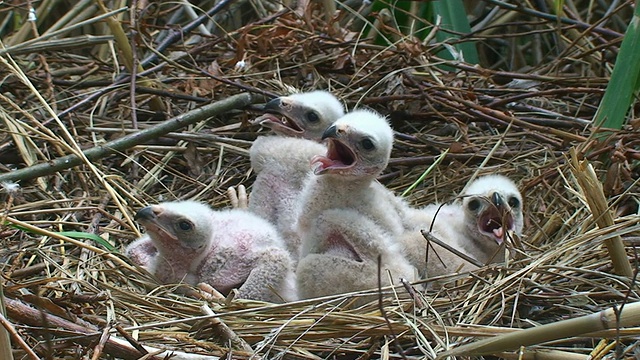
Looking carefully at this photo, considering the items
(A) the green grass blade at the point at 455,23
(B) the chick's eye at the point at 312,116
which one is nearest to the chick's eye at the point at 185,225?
(B) the chick's eye at the point at 312,116

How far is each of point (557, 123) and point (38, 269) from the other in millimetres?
2389

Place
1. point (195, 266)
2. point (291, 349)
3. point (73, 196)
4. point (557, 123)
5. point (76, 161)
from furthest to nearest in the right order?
point (557, 123) < point (73, 196) < point (76, 161) < point (195, 266) < point (291, 349)

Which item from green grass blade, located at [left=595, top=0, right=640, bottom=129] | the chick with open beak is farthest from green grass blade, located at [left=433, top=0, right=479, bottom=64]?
the chick with open beak

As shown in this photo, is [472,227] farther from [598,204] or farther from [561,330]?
[561,330]

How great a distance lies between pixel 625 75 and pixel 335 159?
3.78 feet

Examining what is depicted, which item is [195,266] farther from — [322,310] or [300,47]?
[300,47]

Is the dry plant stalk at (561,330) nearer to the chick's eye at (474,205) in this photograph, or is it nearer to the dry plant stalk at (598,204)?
the dry plant stalk at (598,204)

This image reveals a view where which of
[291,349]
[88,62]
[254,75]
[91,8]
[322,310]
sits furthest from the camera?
[91,8]

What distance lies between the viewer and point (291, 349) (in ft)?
7.72

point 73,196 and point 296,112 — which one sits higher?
point 296,112

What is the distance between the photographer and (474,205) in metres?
3.20

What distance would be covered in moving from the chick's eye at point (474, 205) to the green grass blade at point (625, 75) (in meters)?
0.63

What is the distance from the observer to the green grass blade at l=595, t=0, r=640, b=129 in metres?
3.25

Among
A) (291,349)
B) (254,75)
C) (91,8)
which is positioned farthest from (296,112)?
(91,8)
